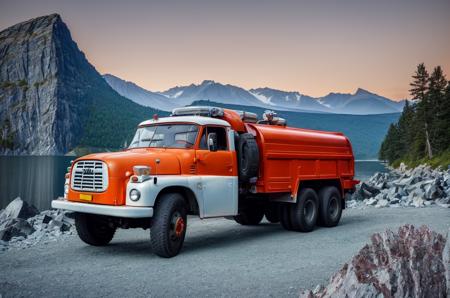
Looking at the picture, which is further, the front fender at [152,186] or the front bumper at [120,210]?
the front fender at [152,186]

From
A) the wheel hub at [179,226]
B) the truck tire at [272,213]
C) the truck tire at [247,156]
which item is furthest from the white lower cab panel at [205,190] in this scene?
the truck tire at [272,213]

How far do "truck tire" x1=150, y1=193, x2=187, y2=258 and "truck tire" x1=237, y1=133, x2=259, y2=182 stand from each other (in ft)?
7.66

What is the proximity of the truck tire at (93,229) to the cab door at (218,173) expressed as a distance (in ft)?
8.58

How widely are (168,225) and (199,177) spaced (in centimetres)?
154

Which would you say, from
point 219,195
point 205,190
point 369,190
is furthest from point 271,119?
point 369,190

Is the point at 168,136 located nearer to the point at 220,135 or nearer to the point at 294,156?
the point at 220,135

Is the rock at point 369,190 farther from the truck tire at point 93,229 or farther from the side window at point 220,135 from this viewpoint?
the truck tire at point 93,229

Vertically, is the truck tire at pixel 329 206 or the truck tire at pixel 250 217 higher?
the truck tire at pixel 329 206

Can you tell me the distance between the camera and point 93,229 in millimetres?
11477

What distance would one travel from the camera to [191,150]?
10961mm

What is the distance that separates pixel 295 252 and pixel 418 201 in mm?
13537

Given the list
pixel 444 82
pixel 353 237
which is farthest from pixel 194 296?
pixel 444 82

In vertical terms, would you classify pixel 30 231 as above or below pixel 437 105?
below

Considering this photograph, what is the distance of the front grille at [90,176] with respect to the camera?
984 centimetres
